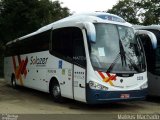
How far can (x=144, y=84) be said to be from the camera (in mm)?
13648

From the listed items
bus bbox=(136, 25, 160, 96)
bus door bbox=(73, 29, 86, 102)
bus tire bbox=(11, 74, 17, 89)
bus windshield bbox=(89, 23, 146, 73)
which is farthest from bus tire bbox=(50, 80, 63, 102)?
bus tire bbox=(11, 74, 17, 89)

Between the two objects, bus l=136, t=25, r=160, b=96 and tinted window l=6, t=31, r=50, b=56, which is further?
tinted window l=6, t=31, r=50, b=56

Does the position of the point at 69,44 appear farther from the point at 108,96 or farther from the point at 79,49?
the point at 108,96

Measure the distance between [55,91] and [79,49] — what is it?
2889 mm

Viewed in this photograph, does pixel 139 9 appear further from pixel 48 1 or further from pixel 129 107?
pixel 129 107

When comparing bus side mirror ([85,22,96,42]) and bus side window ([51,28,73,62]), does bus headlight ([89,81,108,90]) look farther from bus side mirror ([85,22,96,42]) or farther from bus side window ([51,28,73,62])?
bus side window ([51,28,73,62])

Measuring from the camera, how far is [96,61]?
12.8 m

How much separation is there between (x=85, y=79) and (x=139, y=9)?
3917 centimetres

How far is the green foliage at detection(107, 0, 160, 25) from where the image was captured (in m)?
44.1

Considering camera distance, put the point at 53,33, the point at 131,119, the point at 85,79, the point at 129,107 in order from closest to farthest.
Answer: the point at 131,119 < the point at 85,79 < the point at 129,107 < the point at 53,33

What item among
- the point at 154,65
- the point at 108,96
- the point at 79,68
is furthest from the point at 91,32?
the point at 154,65

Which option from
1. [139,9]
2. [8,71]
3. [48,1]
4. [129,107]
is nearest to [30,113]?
[129,107]

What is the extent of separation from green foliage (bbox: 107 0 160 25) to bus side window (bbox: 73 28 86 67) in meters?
29.8

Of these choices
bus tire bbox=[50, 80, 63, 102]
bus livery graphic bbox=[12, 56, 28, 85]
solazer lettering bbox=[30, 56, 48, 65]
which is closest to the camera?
bus tire bbox=[50, 80, 63, 102]
